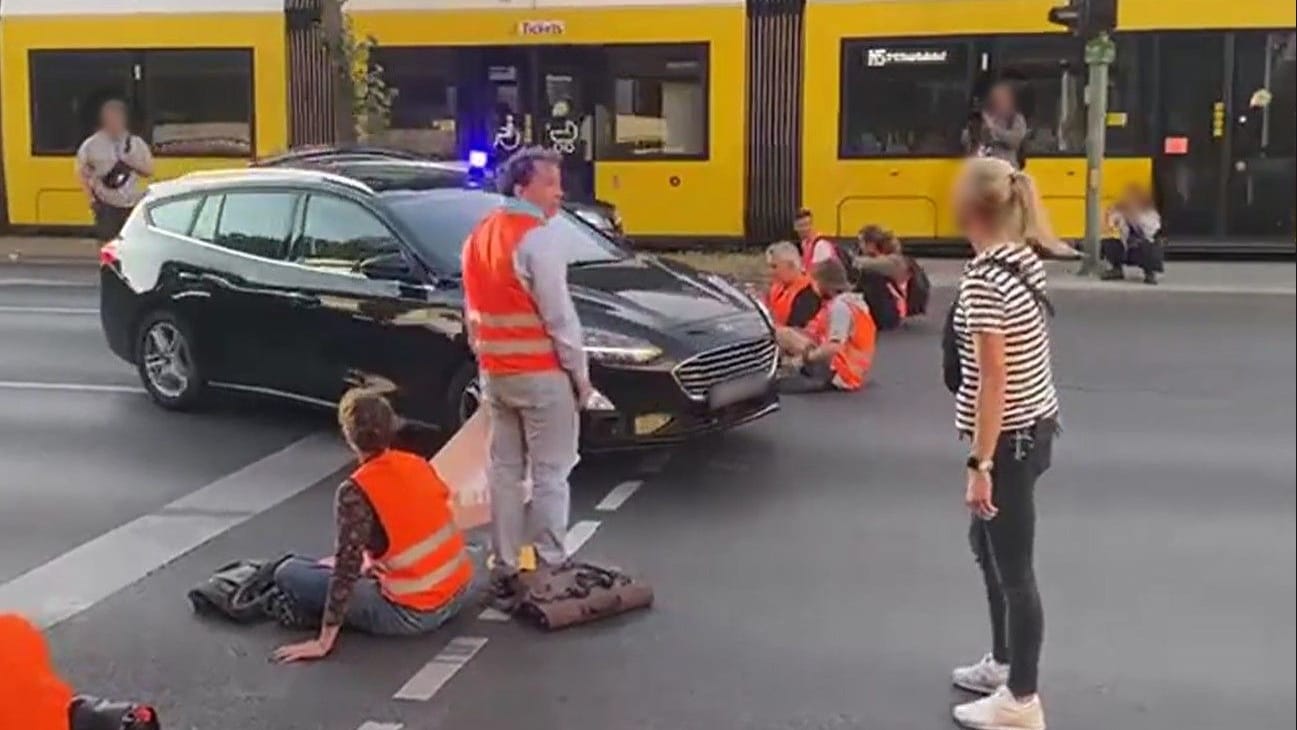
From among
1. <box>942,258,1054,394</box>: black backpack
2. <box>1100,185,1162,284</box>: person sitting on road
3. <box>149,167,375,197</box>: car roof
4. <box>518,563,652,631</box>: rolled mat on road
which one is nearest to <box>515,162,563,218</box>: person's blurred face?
<box>518,563,652,631</box>: rolled mat on road

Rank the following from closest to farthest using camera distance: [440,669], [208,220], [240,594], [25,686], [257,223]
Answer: [25,686] → [440,669] → [240,594] → [257,223] → [208,220]

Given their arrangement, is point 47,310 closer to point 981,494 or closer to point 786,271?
point 786,271

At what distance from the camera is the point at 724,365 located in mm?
8680

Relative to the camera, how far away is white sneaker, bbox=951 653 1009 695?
5.41 meters

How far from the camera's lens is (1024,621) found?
4980mm

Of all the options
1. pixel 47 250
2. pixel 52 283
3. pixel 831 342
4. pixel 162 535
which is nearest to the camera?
pixel 162 535

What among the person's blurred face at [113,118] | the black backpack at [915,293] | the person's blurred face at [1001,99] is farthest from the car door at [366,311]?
the person's blurred face at [1001,99]

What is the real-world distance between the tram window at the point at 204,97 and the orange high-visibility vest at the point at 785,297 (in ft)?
36.3

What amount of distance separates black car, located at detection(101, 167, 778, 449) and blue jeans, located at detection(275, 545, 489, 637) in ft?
7.66

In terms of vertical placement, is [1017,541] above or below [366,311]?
below

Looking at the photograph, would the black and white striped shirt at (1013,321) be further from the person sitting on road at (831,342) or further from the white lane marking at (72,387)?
the white lane marking at (72,387)

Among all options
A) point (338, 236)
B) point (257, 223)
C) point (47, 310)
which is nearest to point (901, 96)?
point (47, 310)

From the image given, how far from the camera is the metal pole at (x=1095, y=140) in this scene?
17656mm

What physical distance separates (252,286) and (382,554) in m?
4.35
